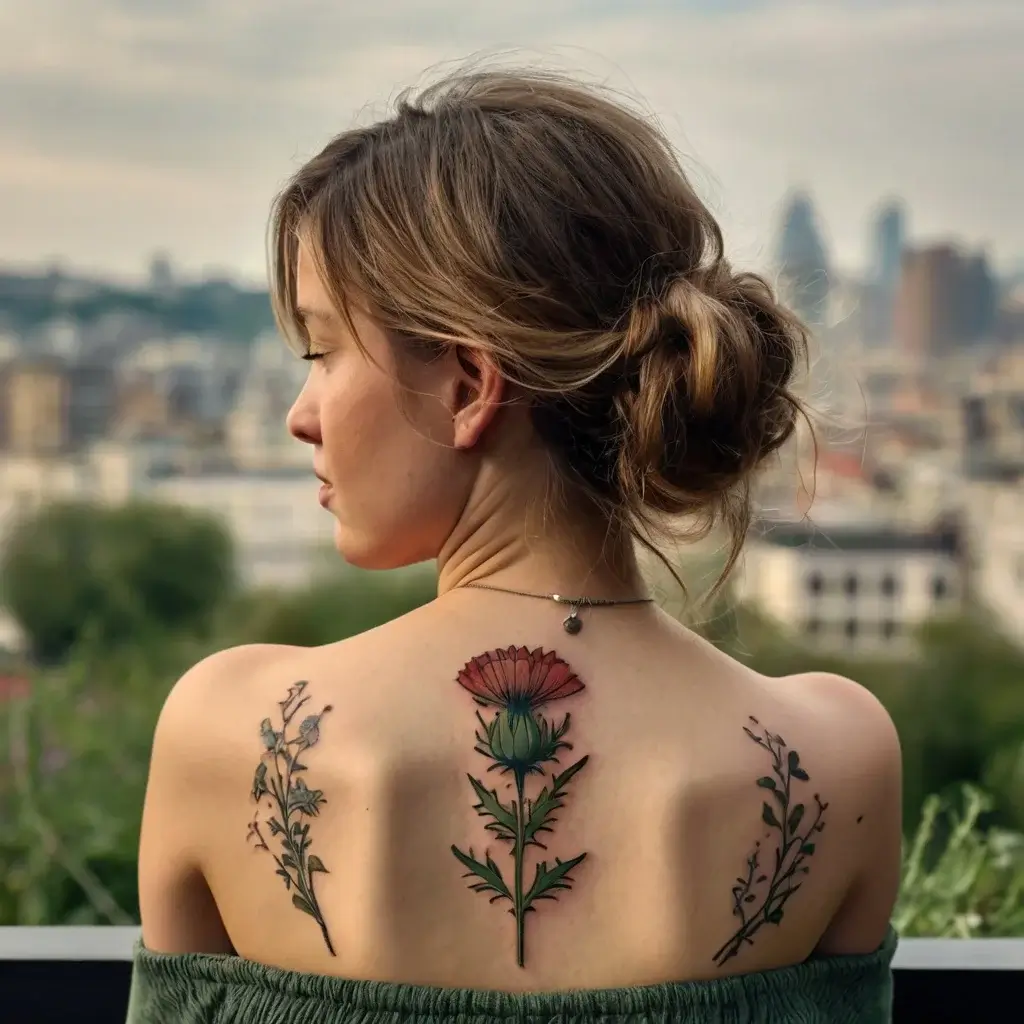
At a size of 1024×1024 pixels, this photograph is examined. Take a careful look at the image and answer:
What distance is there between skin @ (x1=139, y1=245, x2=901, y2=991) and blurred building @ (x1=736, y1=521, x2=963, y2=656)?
310cm

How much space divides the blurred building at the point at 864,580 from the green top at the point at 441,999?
3.06 meters

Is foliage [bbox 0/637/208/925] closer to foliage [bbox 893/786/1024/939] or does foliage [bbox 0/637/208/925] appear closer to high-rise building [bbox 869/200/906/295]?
foliage [bbox 893/786/1024/939]

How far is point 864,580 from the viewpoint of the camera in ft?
17.1

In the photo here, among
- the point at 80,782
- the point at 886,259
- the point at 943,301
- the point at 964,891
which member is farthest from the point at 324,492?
the point at 943,301

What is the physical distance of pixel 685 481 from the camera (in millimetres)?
898

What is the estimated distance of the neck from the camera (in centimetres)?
90

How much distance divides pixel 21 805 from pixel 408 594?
1.10 m

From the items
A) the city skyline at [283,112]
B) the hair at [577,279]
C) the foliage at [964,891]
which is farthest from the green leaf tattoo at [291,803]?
the city skyline at [283,112]

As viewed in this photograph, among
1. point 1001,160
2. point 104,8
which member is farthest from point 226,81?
point 1001,160

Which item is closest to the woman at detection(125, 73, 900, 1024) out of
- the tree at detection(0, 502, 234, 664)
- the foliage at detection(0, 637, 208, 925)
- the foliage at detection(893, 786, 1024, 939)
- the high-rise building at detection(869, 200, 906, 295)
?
the foliage at detection(893, 786, 1024, 939)

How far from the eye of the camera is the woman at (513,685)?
0.83 meters

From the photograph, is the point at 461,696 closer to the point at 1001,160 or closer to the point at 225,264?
the point at 225,264

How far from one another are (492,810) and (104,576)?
9.40 feet

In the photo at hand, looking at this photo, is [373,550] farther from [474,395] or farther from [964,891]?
[964,891]
